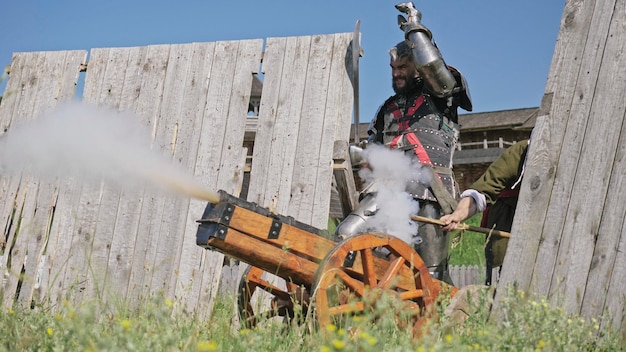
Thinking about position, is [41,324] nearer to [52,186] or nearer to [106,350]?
[106,350]

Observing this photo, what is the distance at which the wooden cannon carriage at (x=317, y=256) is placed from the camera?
11.9 ft

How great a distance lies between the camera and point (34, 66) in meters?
6.93

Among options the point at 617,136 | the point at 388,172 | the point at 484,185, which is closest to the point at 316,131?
the point at 388,172

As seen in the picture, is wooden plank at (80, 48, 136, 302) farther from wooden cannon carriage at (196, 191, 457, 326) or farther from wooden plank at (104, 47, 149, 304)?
wooden cannon carriage at (196, 191, 457, 326)

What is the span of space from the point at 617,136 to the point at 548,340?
4.58 ft

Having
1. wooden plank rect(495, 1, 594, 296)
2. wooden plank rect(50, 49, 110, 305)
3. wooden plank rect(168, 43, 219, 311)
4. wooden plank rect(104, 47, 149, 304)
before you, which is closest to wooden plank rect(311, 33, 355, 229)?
wooden plank rect(168, 43, 219, 311)

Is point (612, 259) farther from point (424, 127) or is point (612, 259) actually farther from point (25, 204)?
point (25, 204)

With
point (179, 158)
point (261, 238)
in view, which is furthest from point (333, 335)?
point (179, 158)

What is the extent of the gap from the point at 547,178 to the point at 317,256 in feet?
4.29

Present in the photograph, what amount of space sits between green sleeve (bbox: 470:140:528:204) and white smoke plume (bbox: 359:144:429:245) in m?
0.48

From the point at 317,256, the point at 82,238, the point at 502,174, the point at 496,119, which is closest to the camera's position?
the point at 317,256

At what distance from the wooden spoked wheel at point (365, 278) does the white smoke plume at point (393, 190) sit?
0.55 meters

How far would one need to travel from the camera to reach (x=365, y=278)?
12.8ft

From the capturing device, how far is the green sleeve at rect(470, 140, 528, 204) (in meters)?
4.42
